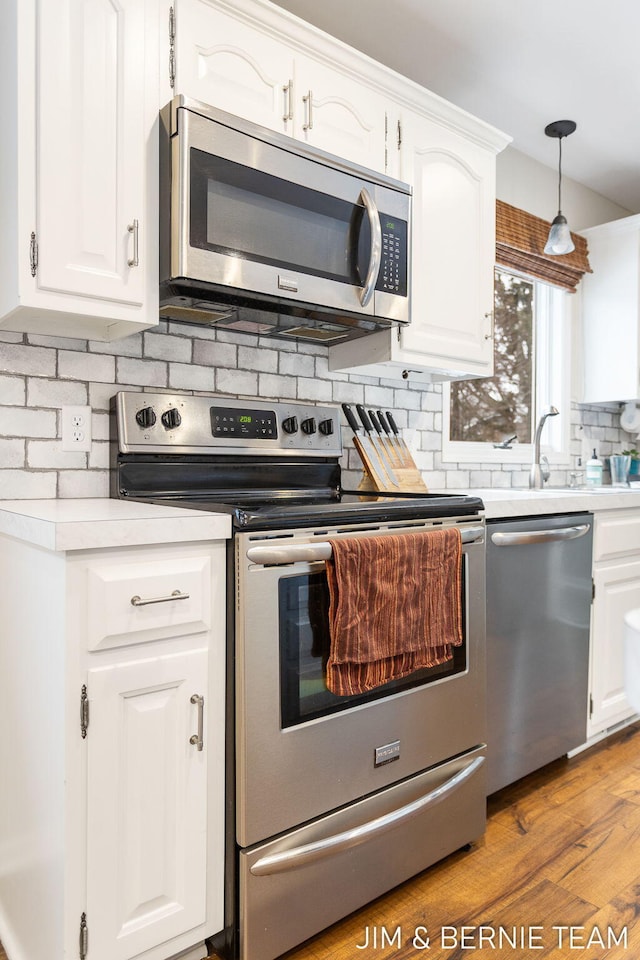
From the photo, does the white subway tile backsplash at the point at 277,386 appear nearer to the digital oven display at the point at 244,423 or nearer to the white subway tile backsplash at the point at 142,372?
the digital oven display at the point at 244,423

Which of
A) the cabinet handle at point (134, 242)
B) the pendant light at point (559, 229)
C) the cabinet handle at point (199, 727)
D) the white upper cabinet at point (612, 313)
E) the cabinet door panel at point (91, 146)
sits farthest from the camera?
the white upper cabinet at point (612, 313)

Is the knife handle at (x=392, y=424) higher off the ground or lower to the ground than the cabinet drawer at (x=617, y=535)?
higher

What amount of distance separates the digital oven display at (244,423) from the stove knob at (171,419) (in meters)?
0.11

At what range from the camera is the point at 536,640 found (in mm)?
2139

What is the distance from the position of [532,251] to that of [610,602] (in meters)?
1.66

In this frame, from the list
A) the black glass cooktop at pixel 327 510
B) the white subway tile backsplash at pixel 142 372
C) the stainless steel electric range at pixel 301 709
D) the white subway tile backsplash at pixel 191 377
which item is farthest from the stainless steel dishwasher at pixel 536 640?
the white subway tile backsplash at pixel 142 372

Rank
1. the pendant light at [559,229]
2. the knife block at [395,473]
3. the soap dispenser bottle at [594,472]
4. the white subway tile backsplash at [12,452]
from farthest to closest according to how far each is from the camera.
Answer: the soap dispenser bottle at [594,472], the pendant light at [559,229], the knife block at [395,473], the white subway tile backsplash at [12,452]

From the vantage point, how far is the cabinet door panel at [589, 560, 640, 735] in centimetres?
246

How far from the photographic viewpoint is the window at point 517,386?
3.01 meters

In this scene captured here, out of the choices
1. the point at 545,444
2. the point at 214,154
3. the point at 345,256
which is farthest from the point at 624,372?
the point at 214,154

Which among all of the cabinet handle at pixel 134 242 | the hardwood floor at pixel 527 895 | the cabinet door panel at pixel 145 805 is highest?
the cabinet handle at pixel 134 242

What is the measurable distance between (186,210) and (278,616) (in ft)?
3.11

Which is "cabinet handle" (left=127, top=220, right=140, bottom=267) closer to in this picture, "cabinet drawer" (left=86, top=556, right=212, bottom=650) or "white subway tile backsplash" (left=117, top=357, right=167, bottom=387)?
"white subway tile backsplash" (left=117, top=357, right=167, bottom=387)

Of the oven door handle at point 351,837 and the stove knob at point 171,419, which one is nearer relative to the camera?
the oven door handle at point 351,837
